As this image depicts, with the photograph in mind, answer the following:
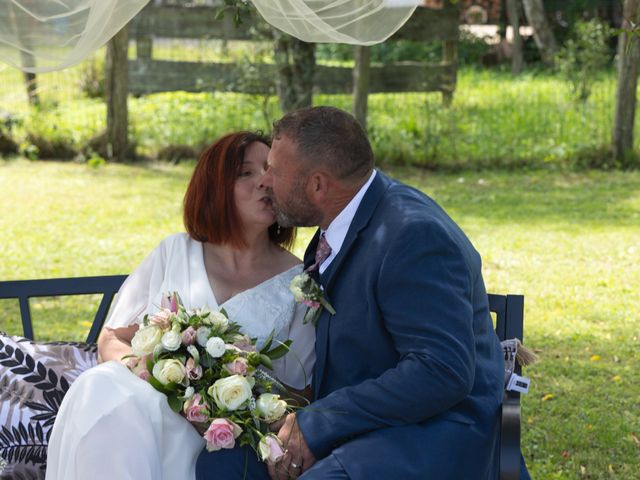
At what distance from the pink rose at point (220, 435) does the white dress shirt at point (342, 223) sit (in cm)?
65

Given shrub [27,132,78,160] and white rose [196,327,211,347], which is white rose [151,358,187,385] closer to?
white rose [196,327,211,347]

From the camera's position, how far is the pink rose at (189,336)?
3330 mm

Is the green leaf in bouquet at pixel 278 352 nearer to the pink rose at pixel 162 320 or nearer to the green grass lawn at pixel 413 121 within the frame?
the pink rose at pixel 162 320

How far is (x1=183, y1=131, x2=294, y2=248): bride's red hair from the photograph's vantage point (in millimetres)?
3900

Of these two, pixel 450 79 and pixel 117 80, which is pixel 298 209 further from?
pixel 450 79

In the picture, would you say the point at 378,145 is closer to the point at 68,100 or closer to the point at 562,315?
the point at 68,100

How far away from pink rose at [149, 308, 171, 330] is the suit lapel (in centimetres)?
50

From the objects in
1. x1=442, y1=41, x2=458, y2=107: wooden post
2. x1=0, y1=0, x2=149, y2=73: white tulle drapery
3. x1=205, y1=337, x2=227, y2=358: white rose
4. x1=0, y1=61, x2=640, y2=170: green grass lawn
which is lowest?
x1=0, y1=61, x2=640, y2=170: green grass lawn

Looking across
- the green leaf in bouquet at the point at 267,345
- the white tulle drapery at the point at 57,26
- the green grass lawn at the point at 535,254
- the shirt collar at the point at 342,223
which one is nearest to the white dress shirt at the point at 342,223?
the shirt collar at the point at 342,223

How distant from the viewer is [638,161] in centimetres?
1140

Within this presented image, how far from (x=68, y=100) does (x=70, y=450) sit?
10.5m

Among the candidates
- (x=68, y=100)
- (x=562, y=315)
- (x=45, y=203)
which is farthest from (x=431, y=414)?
(x=68, y=100)

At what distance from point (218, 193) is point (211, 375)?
844mm

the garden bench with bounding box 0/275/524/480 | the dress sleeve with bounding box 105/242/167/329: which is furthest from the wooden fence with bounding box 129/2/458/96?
the dress sleeve with bounding box 105/242/167/329
